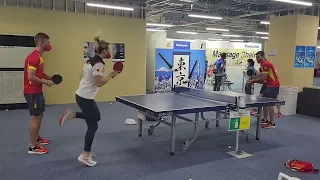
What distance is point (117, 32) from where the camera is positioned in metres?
9.21

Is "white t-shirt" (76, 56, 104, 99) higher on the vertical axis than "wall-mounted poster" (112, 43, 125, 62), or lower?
lower

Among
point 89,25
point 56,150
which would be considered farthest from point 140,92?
point 56,150

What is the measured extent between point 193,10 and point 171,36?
7.77 meters

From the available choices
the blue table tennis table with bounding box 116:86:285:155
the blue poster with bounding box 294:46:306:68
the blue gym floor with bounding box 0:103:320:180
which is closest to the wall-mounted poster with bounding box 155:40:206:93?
the blue poster with bounding box 294:46:306:68

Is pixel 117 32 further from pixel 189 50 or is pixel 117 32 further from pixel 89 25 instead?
pixel 189 50

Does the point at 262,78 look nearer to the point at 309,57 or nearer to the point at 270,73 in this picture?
the point at 270,73

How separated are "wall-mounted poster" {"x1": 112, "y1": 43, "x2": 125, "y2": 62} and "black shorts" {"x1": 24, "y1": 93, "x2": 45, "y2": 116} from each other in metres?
5.21

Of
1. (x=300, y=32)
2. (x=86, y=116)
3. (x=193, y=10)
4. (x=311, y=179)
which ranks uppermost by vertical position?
(x=193, y=10)

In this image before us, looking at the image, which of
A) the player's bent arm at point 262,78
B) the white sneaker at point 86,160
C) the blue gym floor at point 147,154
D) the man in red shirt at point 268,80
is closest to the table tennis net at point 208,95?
the blue gym floor at point 147,154

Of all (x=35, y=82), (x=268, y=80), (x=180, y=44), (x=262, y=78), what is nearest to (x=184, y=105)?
(x=35, y=82)

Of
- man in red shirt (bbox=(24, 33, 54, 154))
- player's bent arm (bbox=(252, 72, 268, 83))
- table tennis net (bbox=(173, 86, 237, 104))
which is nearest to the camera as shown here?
man in red shirt (bbox=(24, 33, 54, 154))

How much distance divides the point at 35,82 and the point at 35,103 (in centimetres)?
34

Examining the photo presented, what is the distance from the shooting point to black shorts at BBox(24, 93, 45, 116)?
404 centimetres

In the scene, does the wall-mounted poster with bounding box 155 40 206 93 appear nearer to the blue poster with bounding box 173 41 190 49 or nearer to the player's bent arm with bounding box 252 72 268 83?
the blue poster with bounding box 173 41 190 49
